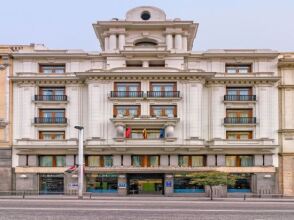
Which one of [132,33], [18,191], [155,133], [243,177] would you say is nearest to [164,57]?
[132,33]

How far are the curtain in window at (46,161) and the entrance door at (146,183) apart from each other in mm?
10328

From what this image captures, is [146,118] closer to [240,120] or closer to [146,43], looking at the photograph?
[146,43]

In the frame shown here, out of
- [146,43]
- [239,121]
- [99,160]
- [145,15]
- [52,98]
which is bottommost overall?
[99,160]

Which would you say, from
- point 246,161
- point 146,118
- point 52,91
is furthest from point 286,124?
point 52,91

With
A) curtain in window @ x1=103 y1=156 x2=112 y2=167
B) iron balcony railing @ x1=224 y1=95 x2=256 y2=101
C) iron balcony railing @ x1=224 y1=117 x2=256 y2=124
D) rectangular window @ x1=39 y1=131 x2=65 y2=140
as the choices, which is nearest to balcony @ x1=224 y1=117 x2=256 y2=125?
iron balcony railing @ x1=224 y1=117 x2=256 y2=124

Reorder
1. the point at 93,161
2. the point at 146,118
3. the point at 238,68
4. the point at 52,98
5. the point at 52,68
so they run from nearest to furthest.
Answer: the point at 146,118, the point at 93,161, the point at 52,98, the point at 238,68, the point at 52,68

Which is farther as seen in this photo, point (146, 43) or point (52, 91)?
point (146, 43)

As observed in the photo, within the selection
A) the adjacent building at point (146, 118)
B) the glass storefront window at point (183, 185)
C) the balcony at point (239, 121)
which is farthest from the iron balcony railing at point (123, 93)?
the balcony at point (239, 121)

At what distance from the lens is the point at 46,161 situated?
63.1 m

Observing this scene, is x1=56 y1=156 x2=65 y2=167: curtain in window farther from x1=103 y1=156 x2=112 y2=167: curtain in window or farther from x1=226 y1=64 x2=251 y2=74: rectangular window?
x1=226 y1=64 x2=251 y2=74: rectangular window

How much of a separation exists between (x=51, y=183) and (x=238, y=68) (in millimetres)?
28458

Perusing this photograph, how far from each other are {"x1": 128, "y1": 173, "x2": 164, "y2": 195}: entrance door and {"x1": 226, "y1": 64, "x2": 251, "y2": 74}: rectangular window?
53.8 ft

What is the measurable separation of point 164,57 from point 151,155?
1275 cm

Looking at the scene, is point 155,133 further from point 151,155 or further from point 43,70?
point 43,70
